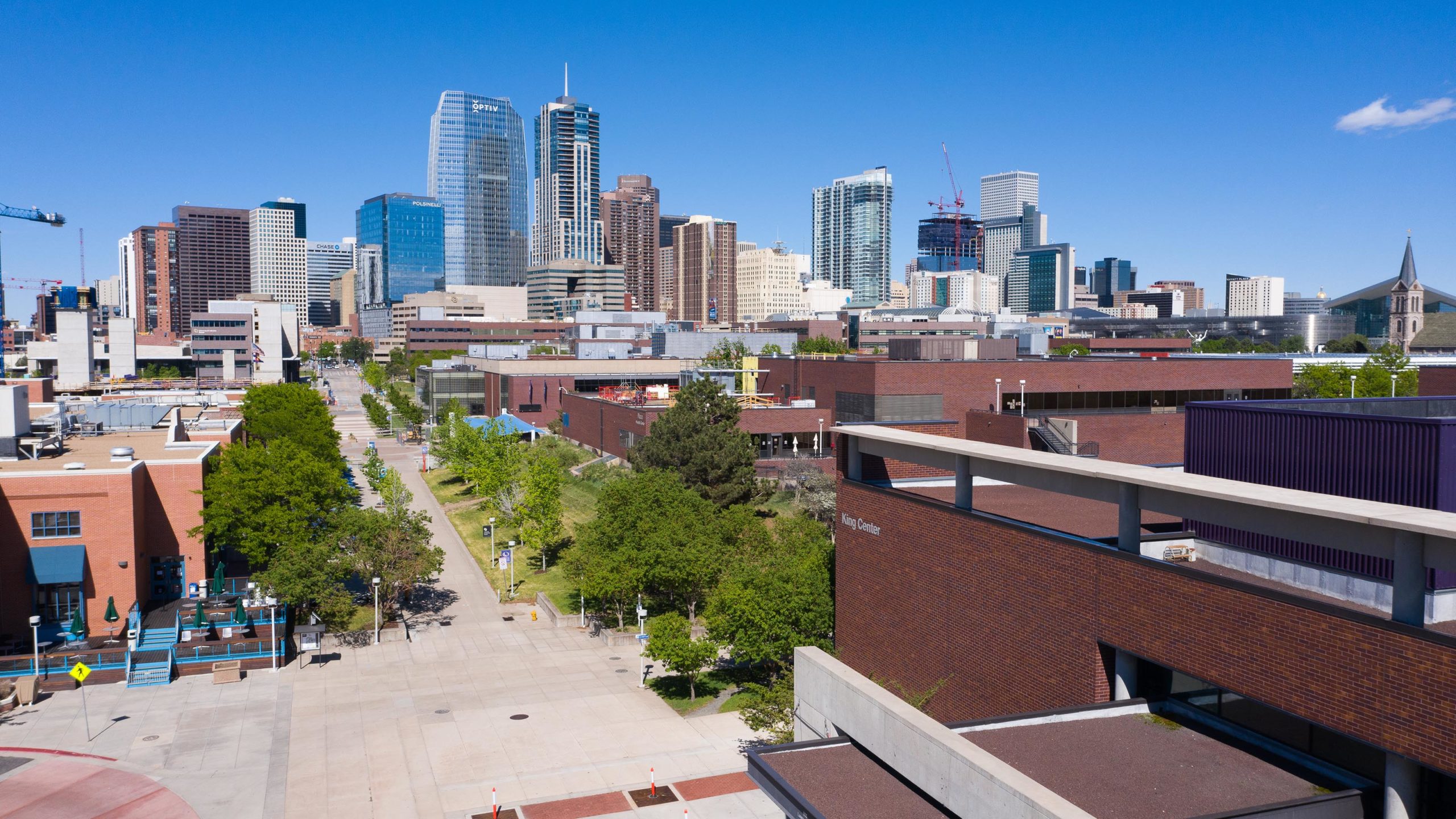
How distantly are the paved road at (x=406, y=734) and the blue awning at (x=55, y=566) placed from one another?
5.92 m

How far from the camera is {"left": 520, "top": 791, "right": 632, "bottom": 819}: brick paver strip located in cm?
2350

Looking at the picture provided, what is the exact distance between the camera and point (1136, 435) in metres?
58.9

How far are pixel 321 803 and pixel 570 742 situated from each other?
267 inches

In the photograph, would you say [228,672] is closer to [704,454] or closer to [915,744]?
[704,454]

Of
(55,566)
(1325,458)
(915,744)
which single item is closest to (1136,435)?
(1325,458)

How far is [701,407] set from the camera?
5303 centimetres

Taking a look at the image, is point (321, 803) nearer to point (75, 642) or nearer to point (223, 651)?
point (223, 651)

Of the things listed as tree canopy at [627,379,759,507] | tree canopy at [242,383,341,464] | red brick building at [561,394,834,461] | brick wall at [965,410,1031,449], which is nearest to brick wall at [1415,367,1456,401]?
brick wall at [965,410,1031,449]

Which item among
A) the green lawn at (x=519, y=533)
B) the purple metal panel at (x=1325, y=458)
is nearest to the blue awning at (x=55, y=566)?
the green lawn at (x=519, y=533)

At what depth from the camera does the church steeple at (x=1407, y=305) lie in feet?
496

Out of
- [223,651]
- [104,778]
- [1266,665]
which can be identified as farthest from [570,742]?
[1266,665]

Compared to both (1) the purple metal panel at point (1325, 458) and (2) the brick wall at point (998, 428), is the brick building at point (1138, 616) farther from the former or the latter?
(2) the brick wall at point (998, 428)

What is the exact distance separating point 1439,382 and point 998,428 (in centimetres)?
2493

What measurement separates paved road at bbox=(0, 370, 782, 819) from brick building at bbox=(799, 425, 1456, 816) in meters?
6.63
